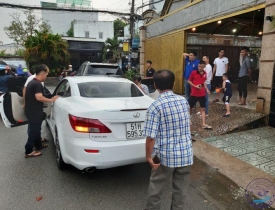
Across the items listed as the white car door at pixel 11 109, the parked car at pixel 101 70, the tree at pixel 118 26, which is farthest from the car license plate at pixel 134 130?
the tree at pixel 118 26

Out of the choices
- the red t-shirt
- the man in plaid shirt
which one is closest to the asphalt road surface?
the man in plaid shirt

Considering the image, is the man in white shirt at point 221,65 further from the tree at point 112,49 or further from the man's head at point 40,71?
the tree at point 112,49

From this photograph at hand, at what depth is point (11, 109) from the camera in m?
4.46

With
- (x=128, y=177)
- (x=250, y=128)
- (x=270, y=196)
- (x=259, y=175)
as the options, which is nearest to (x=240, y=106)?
(x=250, y=128)

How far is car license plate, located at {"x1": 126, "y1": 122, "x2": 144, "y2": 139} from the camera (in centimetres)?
308

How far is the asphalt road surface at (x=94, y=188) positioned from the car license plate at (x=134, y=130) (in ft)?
2.51

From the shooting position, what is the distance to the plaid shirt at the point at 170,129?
2029 millimetres

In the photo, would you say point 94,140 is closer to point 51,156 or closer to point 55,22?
point 51,156

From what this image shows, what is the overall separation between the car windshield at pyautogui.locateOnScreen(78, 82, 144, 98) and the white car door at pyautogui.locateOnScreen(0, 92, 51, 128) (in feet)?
4.94

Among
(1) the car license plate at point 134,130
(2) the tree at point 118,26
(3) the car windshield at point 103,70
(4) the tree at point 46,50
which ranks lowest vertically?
(1) the car license plate at point 134,130

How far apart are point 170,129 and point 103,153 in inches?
46.8

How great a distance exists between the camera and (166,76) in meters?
2.11

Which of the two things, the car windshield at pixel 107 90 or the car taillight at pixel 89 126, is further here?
the car windshield at pixel 107 90

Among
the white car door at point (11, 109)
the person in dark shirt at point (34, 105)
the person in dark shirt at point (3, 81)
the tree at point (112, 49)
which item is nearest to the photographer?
the person in dark shirt at point (34, 105)
